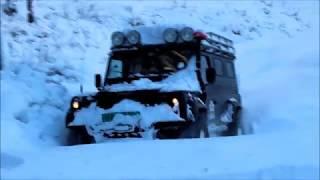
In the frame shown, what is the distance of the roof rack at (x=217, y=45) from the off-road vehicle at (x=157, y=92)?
0.02 m

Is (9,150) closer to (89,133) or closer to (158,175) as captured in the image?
(89,133)

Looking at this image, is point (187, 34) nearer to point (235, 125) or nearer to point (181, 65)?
point (181, 65)

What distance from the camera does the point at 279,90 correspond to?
1625cm

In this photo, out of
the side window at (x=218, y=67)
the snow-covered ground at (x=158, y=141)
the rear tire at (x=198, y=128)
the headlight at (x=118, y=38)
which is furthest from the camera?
the side window at (x=218, y=67)

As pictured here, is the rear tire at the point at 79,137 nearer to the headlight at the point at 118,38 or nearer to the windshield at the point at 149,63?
the windshield at the point at 149,63

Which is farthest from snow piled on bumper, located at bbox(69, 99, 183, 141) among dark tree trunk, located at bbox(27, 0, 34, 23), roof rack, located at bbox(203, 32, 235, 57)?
A: dark tree trunk, located at bbox(27, 0, 34, 23)

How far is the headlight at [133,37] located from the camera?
10.6m

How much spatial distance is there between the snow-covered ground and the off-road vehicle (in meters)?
0.87

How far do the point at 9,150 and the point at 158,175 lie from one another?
9.29 ft

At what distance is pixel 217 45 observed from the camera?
38.4 feet

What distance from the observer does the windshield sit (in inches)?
410

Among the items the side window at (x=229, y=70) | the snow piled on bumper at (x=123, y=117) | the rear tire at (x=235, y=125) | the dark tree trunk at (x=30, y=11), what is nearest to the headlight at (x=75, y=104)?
the snow piled on bumper at (x=123, y=117)

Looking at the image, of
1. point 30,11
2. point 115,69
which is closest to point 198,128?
point 115,69

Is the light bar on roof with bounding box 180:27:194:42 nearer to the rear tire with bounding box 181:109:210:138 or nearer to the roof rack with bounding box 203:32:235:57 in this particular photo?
the roof rack with bounding box 203:32:235:57
